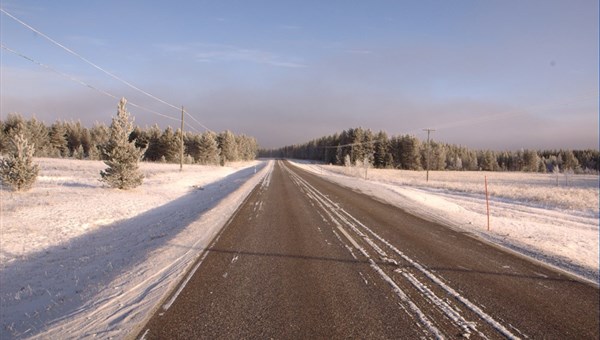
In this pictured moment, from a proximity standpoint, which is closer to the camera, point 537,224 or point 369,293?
point 369,293

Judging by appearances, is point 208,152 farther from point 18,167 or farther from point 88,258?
point 88,258

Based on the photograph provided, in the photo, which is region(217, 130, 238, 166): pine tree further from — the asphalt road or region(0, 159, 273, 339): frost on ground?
the asphalt road

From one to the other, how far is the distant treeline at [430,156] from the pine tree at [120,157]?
→ 163ft

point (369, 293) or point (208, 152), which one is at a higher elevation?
point (208, 152)

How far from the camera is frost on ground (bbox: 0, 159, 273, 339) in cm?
452

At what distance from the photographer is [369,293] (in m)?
5.09

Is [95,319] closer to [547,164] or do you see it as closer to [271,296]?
[271,296]

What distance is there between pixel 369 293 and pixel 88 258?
6.66 meters

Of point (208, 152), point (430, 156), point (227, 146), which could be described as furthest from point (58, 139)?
point (430, 156)

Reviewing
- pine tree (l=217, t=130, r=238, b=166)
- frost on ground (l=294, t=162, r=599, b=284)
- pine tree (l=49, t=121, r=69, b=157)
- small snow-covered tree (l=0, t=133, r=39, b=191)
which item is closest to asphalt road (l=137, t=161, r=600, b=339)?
frost on ground (l=294, t=162, r=599, b=284)

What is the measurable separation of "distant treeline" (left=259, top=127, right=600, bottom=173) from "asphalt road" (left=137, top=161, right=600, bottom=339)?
57.8 metres

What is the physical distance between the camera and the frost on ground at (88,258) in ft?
14.8

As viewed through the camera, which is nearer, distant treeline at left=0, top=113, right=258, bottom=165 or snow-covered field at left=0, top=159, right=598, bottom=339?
snow-covered field at left=0, top=159, right=598, bottom=339

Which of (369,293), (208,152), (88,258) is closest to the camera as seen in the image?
(369,293)
